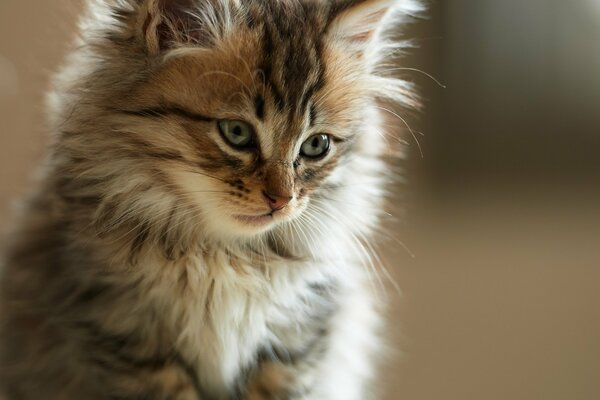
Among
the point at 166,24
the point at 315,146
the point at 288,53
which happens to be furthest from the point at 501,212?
the point at 166,24

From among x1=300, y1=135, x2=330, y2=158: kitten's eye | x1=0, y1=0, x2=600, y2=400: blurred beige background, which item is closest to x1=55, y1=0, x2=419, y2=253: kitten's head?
x1=300, y1=135, x2=330, y2=158: kitten's eye

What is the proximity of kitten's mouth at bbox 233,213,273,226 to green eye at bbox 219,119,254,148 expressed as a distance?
0.38 feet

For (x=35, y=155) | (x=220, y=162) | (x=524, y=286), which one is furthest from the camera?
(x=524, y=286)

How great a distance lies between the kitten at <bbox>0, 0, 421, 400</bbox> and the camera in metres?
1.14

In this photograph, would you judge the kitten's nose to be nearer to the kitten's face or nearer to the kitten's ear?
the kitten's face

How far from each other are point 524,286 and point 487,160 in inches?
14.2

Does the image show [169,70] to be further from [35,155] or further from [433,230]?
[433,230]

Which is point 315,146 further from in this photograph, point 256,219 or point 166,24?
point 166,24

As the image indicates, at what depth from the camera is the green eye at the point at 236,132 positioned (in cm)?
112

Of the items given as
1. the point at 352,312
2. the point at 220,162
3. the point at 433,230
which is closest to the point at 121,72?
the point at 220,162

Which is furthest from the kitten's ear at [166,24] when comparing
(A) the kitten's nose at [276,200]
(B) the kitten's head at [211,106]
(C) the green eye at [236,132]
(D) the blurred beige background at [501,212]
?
(D) the blurred beige background at [501,212]

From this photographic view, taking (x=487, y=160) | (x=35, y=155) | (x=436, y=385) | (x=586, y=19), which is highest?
(x=586, y=19)

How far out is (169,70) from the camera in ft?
3.73

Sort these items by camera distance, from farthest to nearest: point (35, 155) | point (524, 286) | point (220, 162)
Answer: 1. point (524, 286)
2. point (35, 155)
3. point (220, 162)
